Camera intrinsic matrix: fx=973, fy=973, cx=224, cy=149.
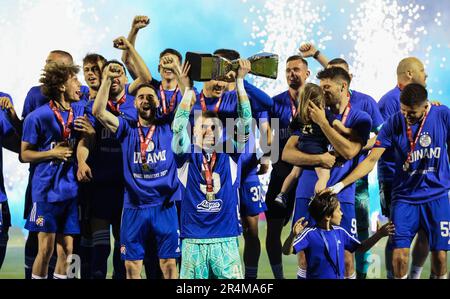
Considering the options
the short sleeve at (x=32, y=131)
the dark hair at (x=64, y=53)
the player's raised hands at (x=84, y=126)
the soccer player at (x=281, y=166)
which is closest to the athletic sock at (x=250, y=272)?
the soccer player at (x=281, y=166)

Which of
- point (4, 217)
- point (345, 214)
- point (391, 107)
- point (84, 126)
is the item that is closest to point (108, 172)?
point (84, 126)

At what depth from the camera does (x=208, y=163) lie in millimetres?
9531

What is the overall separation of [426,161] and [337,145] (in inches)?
36.6

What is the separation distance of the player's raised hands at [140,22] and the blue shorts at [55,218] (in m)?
1.97

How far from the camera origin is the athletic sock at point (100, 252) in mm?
10320

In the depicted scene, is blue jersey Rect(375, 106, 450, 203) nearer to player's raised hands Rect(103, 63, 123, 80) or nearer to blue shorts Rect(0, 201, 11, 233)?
player's raised hands Rect(103, 63, 123, 80)

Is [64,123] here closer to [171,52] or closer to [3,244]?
[171,52]

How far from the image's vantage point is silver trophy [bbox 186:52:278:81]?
9.61 meters
